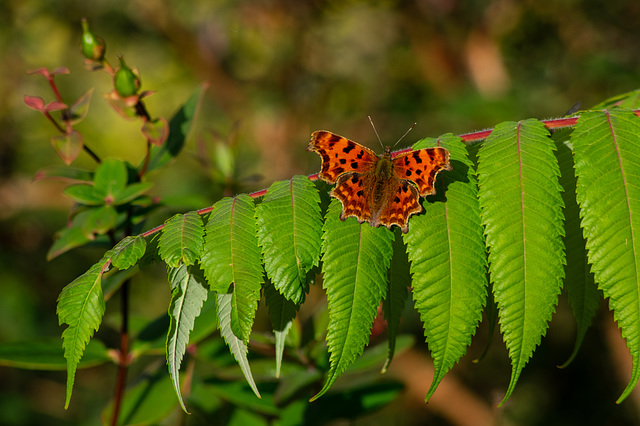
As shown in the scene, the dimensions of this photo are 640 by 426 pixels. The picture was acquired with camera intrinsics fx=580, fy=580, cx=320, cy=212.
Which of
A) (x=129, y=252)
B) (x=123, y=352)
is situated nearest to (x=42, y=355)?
(x=123, y=352)

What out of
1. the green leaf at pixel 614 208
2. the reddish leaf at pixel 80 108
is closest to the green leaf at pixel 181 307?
the reddish leaf at pixel 80 108

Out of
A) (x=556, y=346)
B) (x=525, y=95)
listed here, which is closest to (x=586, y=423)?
(x=556, y=346)

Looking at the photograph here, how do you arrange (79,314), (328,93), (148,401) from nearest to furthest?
(79,314), (148,401), (328,93)

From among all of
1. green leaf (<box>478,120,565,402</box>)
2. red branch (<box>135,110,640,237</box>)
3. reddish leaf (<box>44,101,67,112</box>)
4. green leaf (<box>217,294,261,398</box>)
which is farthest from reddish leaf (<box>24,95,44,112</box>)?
green leaf (<box>478,120,565,402</box>)

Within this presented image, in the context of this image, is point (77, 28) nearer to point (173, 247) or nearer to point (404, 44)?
point (404, 44)

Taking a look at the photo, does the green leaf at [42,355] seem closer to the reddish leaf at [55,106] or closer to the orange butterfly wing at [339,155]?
the reddish leaf at [55,106]

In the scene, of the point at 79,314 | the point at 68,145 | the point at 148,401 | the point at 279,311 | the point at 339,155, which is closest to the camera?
the point at 79,314

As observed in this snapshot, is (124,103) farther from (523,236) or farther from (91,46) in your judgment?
(523,236)
